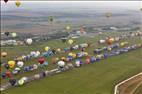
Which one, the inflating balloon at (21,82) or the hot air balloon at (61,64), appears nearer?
the inflating balloon at (21,82)

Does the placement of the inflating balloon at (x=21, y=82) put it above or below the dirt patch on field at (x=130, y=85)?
below

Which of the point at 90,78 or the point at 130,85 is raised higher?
the point at 130,85

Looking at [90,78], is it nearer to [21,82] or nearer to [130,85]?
[130,85]

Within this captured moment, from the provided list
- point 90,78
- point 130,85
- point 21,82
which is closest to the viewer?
point 130,85

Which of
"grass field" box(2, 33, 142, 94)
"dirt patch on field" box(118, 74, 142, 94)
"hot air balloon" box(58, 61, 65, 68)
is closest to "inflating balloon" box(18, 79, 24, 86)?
"grass field" box(2, 33, 142, 94)

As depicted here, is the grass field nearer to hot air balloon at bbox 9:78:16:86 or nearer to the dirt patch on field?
the dirt patch on field

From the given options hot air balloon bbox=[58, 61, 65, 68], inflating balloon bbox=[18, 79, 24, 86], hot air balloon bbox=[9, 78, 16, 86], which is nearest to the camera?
inflating balloon bbox=[18, 79, 24, 86]

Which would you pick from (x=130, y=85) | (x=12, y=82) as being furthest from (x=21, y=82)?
(x=130, y=85)

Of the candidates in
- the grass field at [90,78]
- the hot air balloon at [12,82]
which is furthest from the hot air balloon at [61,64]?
the hot air balloon at [12,82]

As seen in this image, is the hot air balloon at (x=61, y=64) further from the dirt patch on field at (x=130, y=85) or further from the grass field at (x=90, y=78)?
the dirt patch on field at (x=130, y=85)
